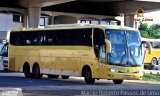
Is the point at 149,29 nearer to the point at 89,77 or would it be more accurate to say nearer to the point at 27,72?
the point at 27,72

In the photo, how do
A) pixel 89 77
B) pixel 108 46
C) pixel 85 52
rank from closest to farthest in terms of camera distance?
1. pixel 108 46
2. pixel 89 77
3. pixel 85 52

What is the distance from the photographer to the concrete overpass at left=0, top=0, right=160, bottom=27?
205 ft

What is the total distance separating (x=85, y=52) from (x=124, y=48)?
2.19 meters

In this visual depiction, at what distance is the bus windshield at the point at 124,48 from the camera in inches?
1044

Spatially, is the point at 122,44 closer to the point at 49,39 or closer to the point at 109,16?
the point at 49,39

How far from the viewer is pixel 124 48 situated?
26.7 metres

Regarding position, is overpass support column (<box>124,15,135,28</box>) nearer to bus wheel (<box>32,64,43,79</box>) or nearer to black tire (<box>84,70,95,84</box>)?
bus wheel (<box>32,64,43,79</box>)

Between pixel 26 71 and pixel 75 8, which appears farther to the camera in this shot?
pixel 75 8

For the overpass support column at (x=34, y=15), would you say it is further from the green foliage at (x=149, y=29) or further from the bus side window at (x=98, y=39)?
the green foliage at (x=149, y=29)

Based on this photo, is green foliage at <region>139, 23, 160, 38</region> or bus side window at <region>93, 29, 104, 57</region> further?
green foliage at <region>139, 23, 160, 38</region>

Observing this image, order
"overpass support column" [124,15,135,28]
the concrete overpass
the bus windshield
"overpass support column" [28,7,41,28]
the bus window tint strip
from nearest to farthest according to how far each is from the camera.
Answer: the bus windshield < the bus window tint strip < "overpass support column" [28,7,41,28] < the concrete overpass < "overpass support column" [124,15,135,28]

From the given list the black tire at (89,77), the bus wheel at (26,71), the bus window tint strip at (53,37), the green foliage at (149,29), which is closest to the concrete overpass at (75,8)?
the bus window tint strip at (53,37)

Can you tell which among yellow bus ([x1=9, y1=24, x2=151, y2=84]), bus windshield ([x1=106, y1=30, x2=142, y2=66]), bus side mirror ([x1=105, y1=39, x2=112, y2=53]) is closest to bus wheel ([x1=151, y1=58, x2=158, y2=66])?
yellow bus ([x1=9, y1=24, x2=151, y2=84])

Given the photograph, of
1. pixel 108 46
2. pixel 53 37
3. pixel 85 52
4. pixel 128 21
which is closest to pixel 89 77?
pixel 85 52
